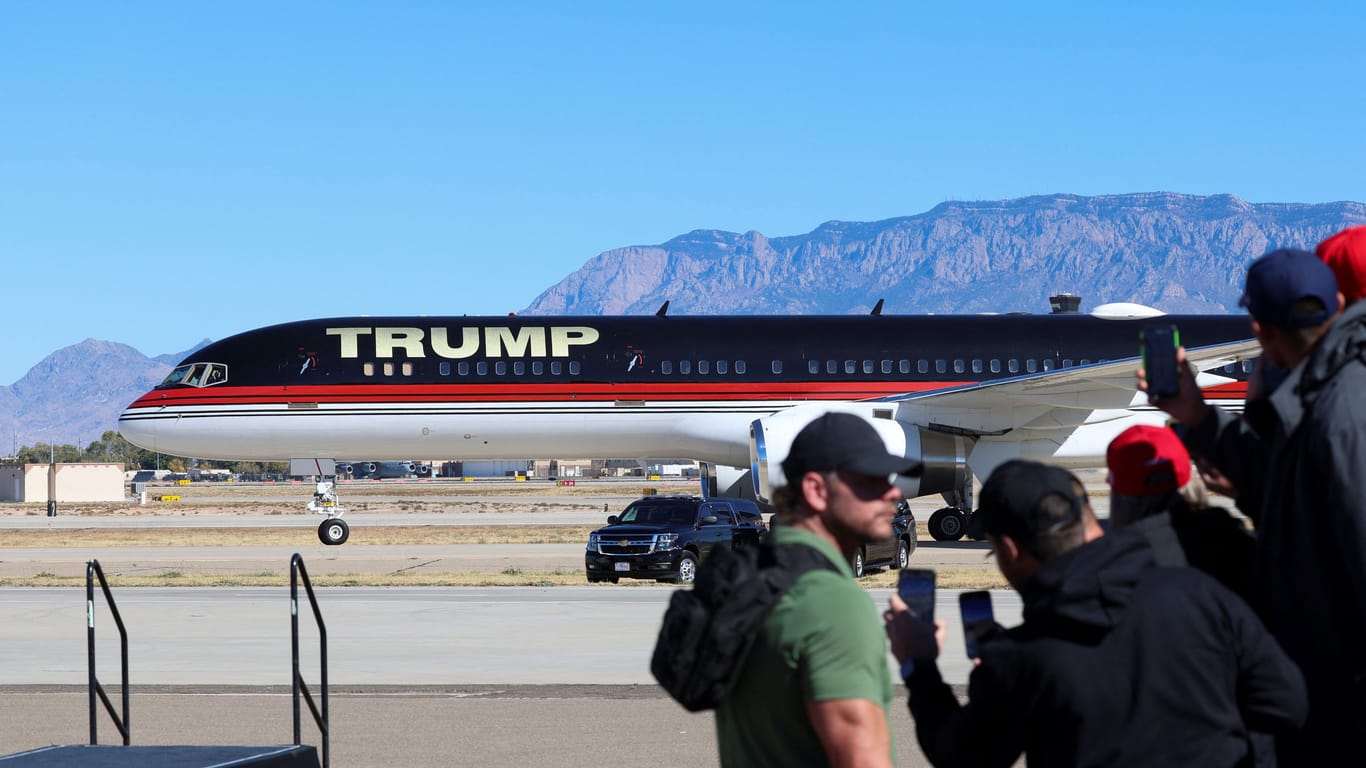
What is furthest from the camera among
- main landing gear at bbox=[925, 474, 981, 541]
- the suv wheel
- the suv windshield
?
main landing gear at bbox=[925, 474, 981, 541]

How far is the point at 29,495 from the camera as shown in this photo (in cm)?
8406

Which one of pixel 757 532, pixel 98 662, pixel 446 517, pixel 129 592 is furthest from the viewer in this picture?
pixel 446 517

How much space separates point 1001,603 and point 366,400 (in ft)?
52.1

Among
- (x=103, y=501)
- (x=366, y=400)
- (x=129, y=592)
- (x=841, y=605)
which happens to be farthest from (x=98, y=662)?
(x=103, y=501)

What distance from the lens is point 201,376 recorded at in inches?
1268

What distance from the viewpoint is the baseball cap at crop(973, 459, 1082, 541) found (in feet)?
14.3

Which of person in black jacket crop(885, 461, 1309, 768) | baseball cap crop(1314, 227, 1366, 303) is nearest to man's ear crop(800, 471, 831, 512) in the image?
person in black jacket crop(885, 461, 1309, 768)

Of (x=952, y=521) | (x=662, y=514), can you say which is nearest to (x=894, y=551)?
(x=662, y=514)

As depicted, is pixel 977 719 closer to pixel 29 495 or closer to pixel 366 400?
pixel 366 400

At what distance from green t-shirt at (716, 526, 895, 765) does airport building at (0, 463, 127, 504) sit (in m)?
79.6

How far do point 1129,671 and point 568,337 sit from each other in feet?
93.1

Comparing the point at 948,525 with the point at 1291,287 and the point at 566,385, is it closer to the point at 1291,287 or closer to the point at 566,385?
the point at 566,385

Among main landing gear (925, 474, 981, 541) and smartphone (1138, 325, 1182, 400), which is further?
main landing gear (925, 474, 981, 541)

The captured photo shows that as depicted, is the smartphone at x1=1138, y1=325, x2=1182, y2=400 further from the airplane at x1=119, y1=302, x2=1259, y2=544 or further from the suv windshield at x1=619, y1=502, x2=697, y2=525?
the airplane at x1=119, y1=302, x2=1259, y2=544
